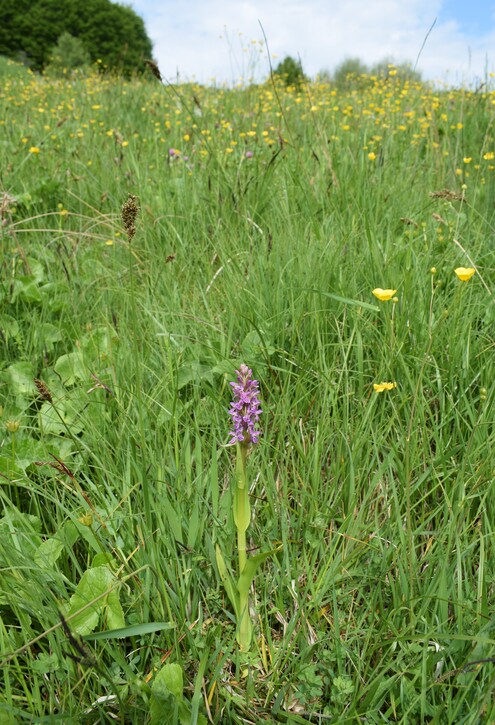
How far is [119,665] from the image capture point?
1.09 meters

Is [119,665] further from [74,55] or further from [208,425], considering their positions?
[74,55]

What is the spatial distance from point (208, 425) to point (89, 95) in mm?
6086

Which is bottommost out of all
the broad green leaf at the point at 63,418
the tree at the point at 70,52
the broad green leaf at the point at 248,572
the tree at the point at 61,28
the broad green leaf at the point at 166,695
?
the broad green leaf at the point at 166,695

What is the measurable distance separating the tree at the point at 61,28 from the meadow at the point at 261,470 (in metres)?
24.8

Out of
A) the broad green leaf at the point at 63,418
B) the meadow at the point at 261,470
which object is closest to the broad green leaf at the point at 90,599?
the meadow at the point at 261,470

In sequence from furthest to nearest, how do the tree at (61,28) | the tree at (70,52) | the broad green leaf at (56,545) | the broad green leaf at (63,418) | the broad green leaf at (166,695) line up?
the tree at (61,28), the tree at (70,52), the broad green leaf at (63,418), the broad green leaf at (56,545), the broad green leaf at (166,695)

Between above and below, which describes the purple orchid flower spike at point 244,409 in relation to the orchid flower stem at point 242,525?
above

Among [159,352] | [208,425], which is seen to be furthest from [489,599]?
[159,352]

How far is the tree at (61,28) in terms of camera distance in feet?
78.9

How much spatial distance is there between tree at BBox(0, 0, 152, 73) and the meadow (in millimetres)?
24767

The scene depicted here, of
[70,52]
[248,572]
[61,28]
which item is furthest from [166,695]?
[61,28]

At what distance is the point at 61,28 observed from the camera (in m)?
24.6

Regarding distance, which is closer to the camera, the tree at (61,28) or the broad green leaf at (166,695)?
the broad green leaf at (166,695)

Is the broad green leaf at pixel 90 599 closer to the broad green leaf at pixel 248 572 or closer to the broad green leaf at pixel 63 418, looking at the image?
the broad green leaf at pixel 248 572
